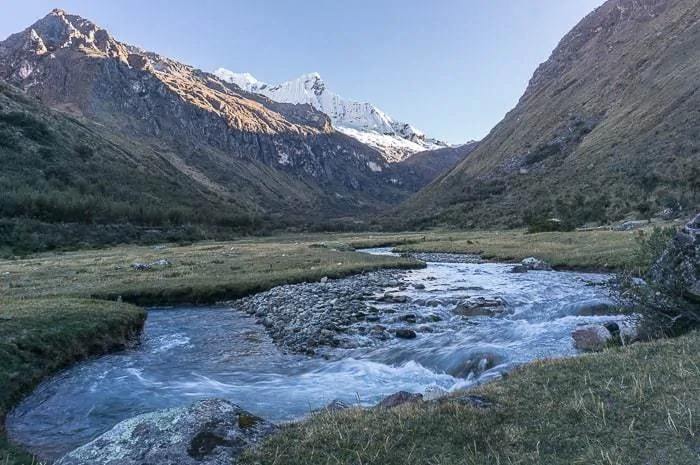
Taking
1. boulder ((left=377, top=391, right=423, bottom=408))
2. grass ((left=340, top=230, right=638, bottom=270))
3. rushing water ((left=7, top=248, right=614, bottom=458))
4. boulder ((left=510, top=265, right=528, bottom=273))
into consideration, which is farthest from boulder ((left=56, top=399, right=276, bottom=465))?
boulder ((left=510, top=265, right=528, bottom=273))

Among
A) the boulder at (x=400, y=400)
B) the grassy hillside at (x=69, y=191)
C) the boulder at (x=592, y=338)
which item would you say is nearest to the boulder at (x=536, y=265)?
the boulder at (x=592, y=338)

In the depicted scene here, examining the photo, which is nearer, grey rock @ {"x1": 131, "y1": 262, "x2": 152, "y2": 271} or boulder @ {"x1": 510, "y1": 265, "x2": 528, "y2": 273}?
boulder @ {"x1": 510, "y1": 265, "x2": 528, "y2": 273}

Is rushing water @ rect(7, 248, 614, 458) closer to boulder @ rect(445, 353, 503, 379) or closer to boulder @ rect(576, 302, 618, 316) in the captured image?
boulder @ rect(445, 353, 503, 379)

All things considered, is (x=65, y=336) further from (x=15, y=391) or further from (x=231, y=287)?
(x=231, y=287)

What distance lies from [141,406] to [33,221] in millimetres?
105914

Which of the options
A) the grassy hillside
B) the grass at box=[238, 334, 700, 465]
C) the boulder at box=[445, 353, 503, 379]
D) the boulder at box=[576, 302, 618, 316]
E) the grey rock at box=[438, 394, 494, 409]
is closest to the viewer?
the grass at box=[238, 334, 700, 465]

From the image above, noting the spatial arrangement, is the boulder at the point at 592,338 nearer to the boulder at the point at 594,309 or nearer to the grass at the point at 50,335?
the boulder at the point at 594,309

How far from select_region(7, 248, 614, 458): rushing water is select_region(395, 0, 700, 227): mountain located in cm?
5169

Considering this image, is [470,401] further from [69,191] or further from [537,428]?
[69,191]

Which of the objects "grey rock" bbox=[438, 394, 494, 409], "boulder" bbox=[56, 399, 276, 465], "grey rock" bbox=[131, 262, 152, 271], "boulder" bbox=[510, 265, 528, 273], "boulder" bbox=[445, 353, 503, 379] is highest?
"grey rock" bbox=[131, 262, 152, 271]

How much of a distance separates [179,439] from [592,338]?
1514 centimetres

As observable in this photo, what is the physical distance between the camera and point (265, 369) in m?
20.1

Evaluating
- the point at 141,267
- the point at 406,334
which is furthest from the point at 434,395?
the point at 141,267

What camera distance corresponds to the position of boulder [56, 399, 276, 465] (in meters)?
8.16
